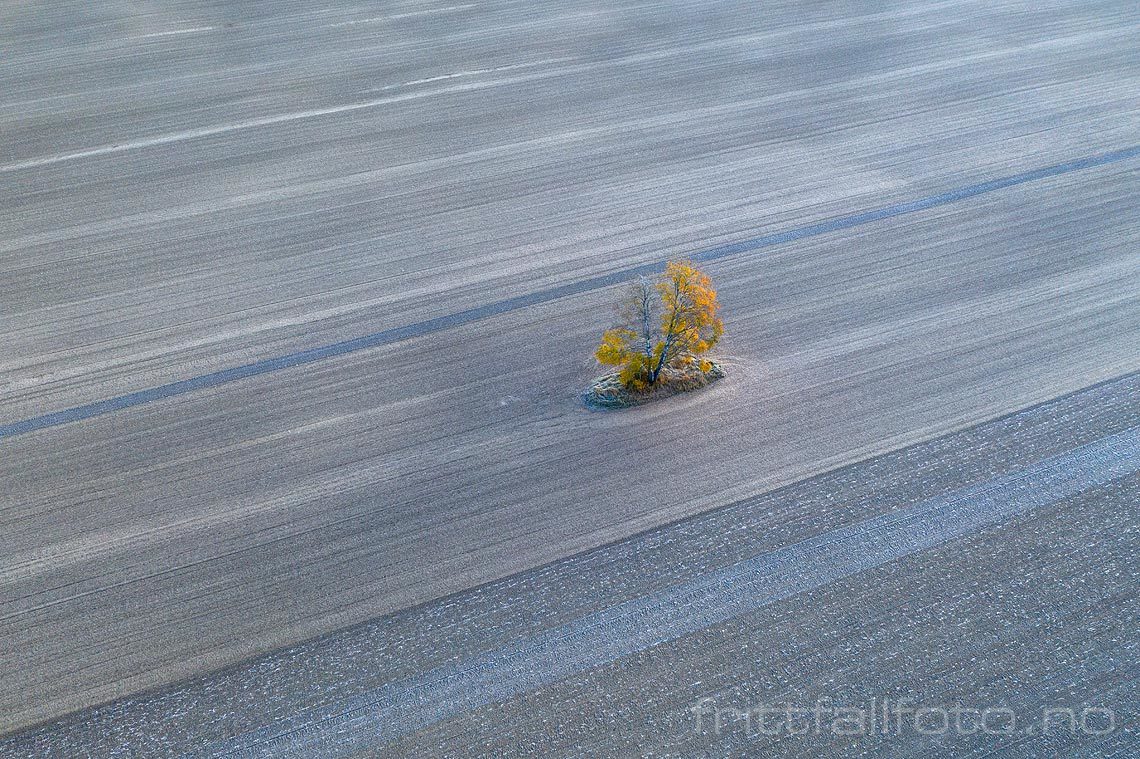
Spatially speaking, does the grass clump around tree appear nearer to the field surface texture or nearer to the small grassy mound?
the small grassy mound

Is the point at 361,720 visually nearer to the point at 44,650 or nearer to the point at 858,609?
the point at 44,650

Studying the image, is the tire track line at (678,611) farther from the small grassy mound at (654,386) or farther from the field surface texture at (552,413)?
the small grassy mound at (654,386)

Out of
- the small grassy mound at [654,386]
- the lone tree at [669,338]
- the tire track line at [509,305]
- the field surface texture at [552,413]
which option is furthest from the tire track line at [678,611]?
the tire track line at [509,305]

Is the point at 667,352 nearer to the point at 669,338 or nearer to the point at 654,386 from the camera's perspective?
the point at 669,338

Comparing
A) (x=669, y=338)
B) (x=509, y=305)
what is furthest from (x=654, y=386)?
(x=509, y=305)

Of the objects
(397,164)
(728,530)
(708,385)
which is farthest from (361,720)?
(397,164)

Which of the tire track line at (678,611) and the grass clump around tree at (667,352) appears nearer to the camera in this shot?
the tire track line at (678,611)
